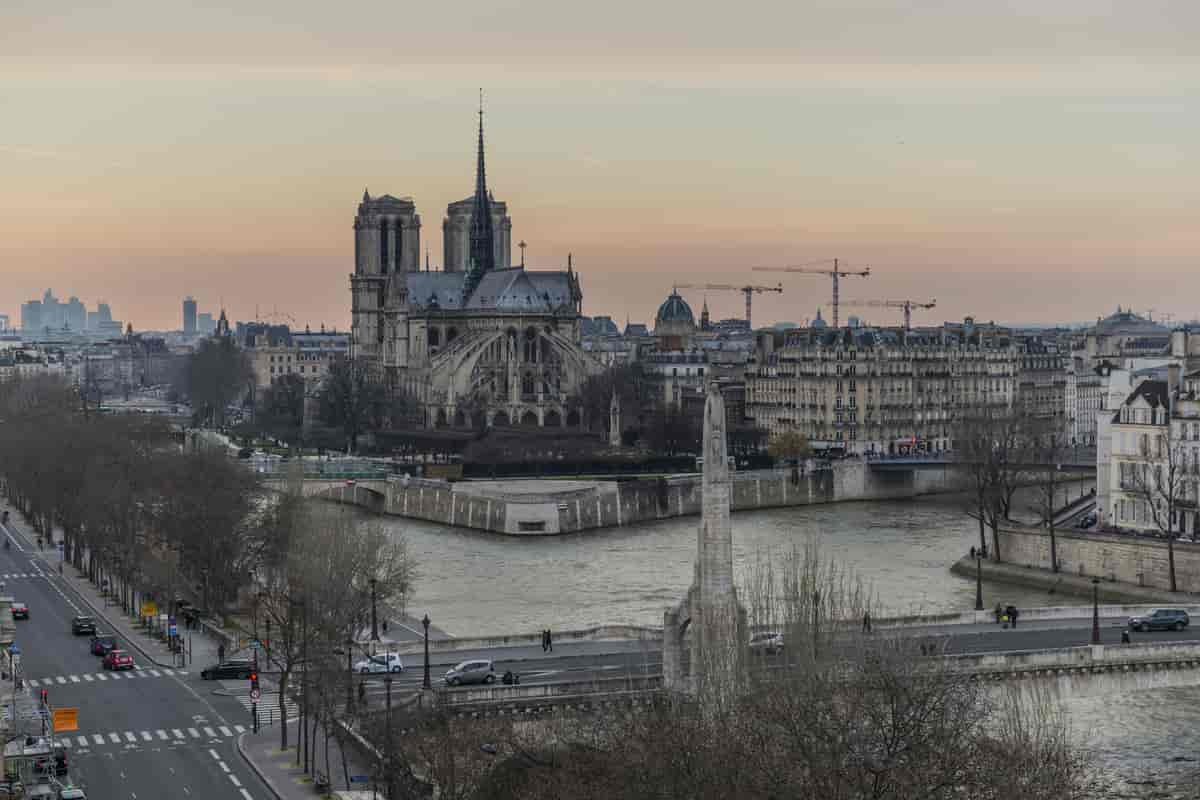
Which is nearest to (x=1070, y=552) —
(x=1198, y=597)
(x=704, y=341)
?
(x=1198, y=597)

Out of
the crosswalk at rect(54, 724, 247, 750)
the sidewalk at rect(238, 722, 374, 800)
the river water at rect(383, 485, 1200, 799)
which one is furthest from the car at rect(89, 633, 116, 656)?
the sidewalk at rect(238, 722, 374, 800)

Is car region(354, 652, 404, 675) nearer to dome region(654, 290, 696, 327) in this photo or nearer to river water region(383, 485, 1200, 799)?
river water region(383, 485, 1200, 799)

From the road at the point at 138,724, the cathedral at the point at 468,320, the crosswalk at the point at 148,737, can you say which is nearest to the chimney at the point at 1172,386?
the road at the point at 138,724

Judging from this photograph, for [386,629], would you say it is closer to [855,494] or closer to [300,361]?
[855,494]

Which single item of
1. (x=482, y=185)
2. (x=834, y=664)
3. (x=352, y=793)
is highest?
(x=482, y=185)

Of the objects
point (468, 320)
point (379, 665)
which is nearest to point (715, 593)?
point (379, 665)

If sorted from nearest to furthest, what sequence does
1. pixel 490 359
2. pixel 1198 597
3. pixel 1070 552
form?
1. pixel 1198 597
2. pixel 1070 552
3. pixel 490 359

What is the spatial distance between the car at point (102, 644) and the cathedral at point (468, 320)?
7279 centimetres

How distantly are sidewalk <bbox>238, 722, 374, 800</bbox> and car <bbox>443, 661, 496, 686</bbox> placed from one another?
7.22 ft

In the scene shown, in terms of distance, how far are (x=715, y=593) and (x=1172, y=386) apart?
32333mm

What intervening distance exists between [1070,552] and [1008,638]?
18.3 meters

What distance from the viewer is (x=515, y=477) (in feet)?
297

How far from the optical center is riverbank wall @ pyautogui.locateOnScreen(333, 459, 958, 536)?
76.8 metres

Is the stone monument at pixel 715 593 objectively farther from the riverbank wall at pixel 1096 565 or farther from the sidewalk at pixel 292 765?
the riverbank wall at pixel 1096 565
